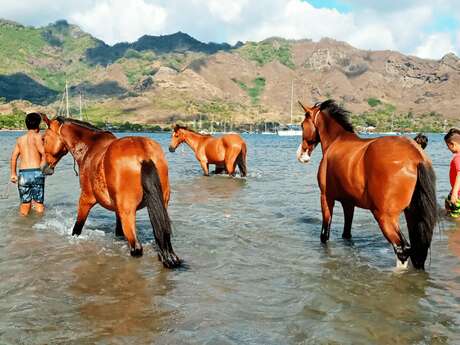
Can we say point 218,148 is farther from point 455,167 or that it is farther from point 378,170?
point 378,170

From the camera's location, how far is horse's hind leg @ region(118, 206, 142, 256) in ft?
21.8

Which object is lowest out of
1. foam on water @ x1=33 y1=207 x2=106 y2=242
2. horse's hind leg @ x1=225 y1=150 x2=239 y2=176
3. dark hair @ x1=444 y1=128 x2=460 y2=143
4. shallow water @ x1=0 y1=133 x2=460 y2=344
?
foam on water @ x1=33 y1=207 x2=106 y2=242

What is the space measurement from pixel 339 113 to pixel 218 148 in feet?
35.8

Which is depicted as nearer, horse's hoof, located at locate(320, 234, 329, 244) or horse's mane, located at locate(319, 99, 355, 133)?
horse's mane, located at locate(319, 99, 355, 133)

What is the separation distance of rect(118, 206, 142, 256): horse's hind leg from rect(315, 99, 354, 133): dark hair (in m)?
3.99

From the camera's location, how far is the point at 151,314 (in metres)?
5.09

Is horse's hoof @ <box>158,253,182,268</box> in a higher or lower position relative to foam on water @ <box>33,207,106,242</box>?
higher

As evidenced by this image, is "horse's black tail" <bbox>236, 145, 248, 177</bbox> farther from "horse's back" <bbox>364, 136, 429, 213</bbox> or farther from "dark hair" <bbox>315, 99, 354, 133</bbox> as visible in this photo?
"horse's back" <bbox>364, 136, 429, 213</bbox>

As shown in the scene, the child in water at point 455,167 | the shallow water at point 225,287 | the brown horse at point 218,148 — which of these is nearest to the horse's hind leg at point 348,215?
the shallow water at point 225,287

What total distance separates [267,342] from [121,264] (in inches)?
128

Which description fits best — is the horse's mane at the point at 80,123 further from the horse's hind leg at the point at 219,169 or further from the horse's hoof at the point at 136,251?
the horse's hind leg at the point at 219,169

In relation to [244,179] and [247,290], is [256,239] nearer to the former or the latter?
[247,290]

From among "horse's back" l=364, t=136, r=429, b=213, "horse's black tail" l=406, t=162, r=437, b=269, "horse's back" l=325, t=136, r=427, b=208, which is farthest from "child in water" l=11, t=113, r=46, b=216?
"horse's black tail" l=406, t=162, r=437, b=269

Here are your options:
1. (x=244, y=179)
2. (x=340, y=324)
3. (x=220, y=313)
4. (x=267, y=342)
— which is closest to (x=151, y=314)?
(x=220, y=313)
